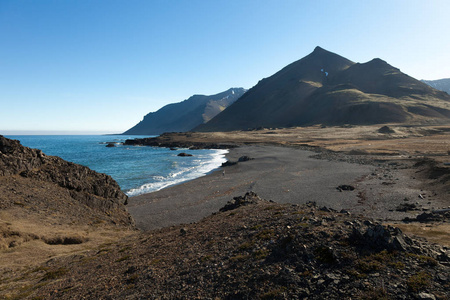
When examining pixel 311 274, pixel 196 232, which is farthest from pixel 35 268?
pixel 311 274

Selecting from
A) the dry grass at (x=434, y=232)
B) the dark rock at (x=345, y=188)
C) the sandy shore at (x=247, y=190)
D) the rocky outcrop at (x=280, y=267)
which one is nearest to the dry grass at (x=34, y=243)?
the rocky outcrop at (x=280, y=267)

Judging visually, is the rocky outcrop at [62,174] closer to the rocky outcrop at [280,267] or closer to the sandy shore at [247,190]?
the sandy shore at [247,190]

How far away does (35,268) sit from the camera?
48.3 feet

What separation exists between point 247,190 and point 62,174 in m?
24.5

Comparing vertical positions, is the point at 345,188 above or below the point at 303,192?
above

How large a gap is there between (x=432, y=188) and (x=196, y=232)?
33.4m

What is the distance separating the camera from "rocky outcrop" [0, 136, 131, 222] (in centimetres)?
2281

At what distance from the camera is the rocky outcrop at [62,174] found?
898 inches

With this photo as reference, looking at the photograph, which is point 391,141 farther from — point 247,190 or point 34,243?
point 34,243

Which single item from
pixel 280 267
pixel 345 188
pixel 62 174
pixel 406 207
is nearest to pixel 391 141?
pixel 345 188

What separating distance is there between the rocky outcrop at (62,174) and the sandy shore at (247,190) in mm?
4288

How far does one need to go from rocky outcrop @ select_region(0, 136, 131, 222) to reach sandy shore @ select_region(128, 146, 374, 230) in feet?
14.1

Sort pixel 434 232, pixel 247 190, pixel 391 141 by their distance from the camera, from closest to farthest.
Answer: pixel 434 232 → pixel 247 190 → pixel 391 141

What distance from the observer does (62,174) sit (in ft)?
82.3
